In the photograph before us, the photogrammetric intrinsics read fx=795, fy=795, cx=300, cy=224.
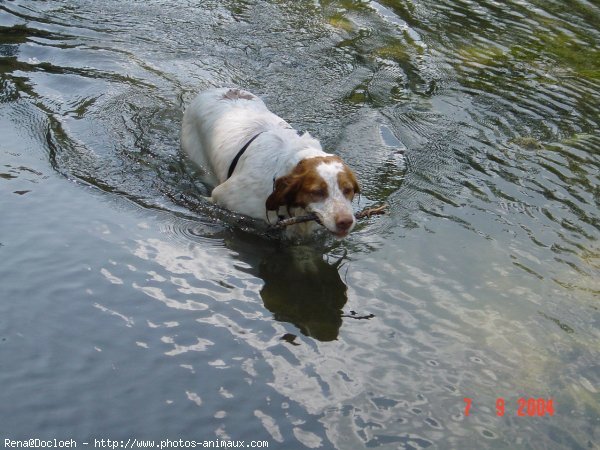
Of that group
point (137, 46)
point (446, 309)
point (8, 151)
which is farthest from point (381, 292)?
point (137, 46)

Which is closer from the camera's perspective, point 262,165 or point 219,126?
point 262,165

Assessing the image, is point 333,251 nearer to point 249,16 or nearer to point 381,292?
point 381,292

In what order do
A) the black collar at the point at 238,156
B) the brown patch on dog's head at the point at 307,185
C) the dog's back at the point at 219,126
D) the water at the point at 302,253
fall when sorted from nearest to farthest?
the water at the point at 302,253, the brown patch on dog's head at the point at 307,185, the black collar at the point at 238,156, the dog's back at the point at 219,126

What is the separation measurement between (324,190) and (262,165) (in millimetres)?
700

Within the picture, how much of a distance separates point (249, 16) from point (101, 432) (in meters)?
7.67

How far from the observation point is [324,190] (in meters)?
5.40

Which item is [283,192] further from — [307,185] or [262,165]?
[262,165]

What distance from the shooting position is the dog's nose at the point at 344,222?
5.29m

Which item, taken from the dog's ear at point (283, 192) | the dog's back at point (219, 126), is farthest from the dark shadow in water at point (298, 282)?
the dog's back at point (219, 126)
